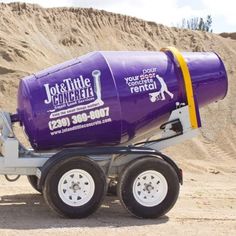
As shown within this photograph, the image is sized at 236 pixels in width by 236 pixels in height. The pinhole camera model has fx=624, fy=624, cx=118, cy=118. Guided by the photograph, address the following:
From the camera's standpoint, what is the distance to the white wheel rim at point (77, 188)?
24.7 ft

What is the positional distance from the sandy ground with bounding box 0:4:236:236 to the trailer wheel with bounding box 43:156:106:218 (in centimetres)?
17

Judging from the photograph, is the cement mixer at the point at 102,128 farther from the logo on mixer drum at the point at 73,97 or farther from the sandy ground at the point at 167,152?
the sandy ground at the point at 167,152

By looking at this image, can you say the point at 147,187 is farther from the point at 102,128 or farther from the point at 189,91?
the point at 189,91

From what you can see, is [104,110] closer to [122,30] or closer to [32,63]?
[32,63]

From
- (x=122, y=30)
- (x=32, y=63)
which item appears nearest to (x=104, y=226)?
(x=32, y=63)

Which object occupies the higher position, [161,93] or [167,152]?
[161,93]

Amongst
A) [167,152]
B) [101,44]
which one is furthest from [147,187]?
[101,44]

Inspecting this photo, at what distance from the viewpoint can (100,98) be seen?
305 inches

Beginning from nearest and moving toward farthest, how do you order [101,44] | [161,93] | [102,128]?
[102,128] → [161,93] → [101,44]

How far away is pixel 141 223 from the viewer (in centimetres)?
748

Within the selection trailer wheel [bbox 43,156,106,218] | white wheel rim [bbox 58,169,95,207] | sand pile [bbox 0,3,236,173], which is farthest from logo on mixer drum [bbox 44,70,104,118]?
sand pile [bbox 0,3,236,173]

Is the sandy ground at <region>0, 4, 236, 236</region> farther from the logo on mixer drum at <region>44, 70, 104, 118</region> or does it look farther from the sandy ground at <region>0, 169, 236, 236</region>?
the logo on mixer drum at <region>44, 70, 104, 118</region>

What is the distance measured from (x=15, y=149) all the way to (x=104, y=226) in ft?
5.00

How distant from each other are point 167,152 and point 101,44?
10885 millimetres
